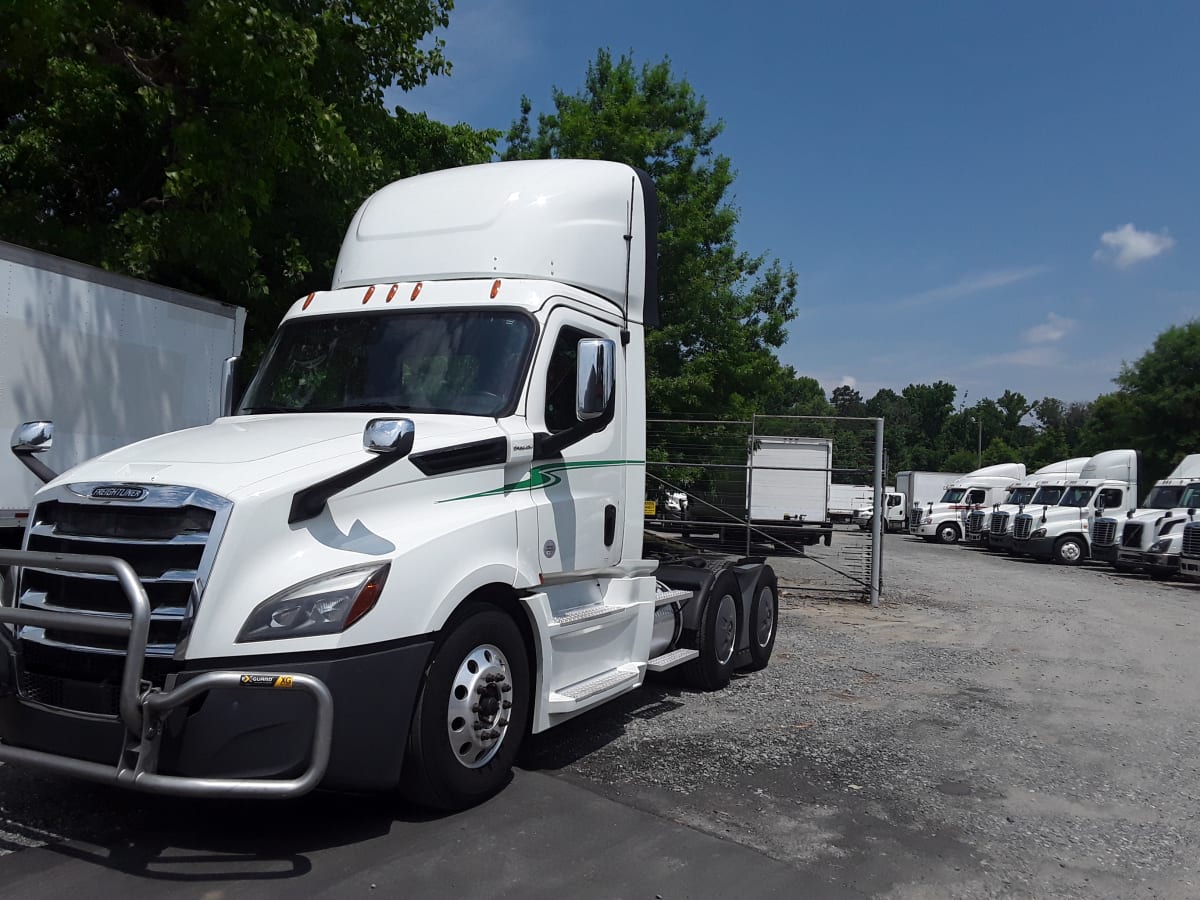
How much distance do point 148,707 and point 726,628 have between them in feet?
17.5

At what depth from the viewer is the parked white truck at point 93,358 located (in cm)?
823

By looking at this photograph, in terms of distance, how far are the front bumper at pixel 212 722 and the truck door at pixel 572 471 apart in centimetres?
161

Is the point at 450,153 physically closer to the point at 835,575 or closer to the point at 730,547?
the point at 730,547

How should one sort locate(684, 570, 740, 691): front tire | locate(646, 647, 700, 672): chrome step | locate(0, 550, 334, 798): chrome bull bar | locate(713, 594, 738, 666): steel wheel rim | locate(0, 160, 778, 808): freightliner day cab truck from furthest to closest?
locate(713, 594, 738, 666): steel wheel rim
locate(684, 570, 740, 691): front tire
locate(646, 647, 700, 672): chrome step
locate(0, 160, 778, 808): freightliner day cab truck
locate(0, 550, 334, 798): chrome bull bar

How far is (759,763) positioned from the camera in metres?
5.91

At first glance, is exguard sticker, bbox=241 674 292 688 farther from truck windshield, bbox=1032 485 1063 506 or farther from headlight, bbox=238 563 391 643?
truck windshield, bbox=1032 485 1063 506

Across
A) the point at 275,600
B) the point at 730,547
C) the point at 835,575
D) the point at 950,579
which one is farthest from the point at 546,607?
the point at 950,579

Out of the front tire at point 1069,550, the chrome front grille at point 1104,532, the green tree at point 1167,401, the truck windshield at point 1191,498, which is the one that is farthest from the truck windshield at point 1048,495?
the green tree at point 1167,401

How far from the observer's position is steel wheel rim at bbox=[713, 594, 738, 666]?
8023 millimetres

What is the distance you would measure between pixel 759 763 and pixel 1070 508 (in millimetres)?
25227

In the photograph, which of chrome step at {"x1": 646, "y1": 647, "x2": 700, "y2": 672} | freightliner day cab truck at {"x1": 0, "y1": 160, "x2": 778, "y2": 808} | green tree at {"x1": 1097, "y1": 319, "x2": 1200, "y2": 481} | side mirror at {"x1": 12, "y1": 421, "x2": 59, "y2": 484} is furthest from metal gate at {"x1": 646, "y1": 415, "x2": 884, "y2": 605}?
green tree at {"x1": 1097, "y1": 319, "x2": 1200, "y2": 481}

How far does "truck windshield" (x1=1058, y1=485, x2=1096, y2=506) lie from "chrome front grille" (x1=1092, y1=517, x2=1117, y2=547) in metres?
2.25

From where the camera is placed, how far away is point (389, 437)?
14.2ft

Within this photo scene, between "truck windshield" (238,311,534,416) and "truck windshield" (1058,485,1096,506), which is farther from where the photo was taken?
"truck windshield" (1058,485,1096,506)
